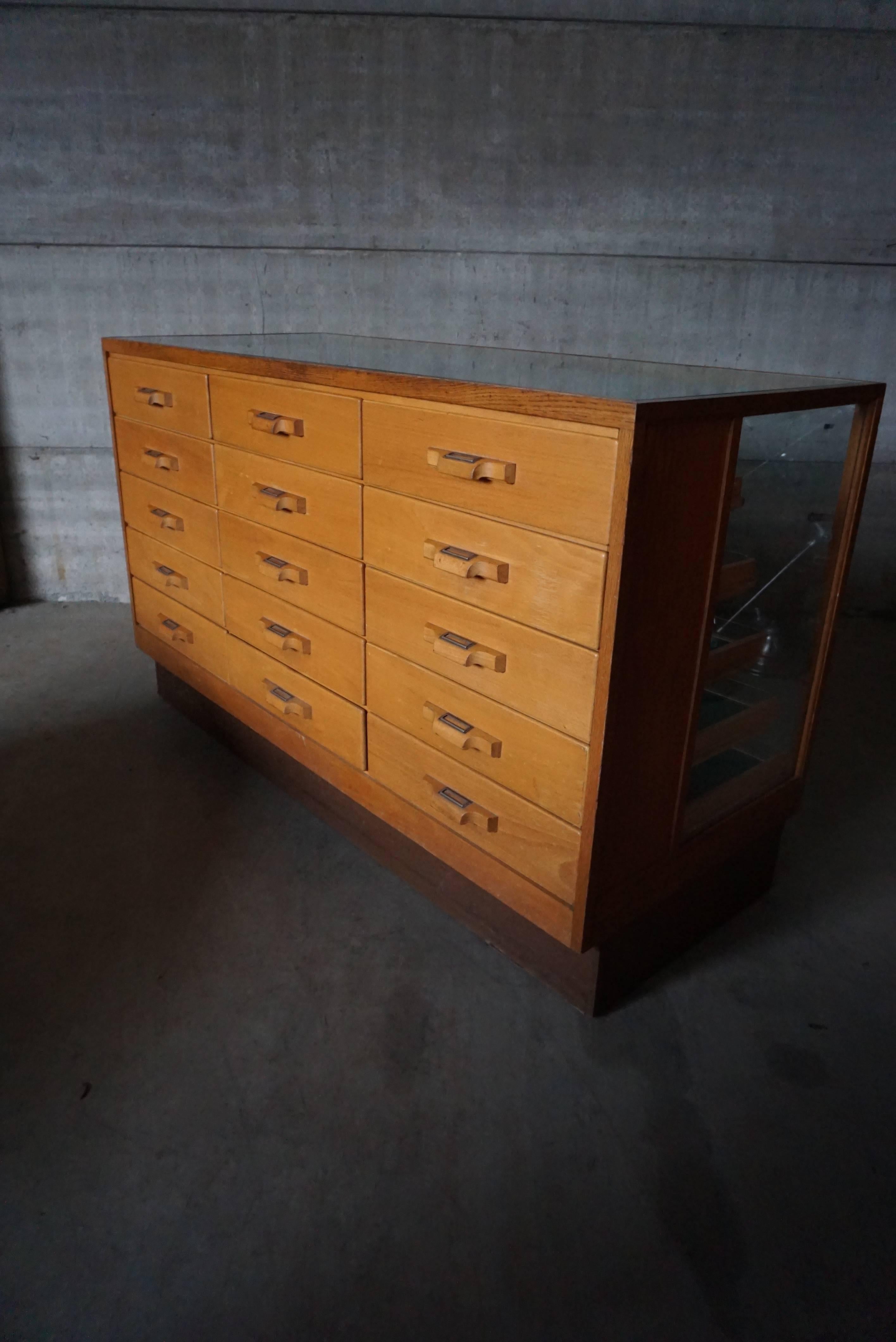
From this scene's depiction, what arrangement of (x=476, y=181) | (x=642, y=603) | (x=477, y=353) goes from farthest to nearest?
(x=476, y=181) → (x=477, y=353) → (x=642, y=603)

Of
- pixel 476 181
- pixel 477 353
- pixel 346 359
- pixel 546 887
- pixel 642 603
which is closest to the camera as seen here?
pixel 642 603

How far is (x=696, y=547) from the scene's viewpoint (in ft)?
4.06

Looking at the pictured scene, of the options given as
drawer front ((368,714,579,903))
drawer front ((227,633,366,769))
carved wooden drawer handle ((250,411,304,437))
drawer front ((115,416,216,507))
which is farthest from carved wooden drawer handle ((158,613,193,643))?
drawer front ((368,714,579,903))

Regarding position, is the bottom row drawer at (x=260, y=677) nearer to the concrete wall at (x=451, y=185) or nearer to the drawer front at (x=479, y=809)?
the drawer front at (x=479, y=809)

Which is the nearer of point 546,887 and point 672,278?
point 546,887

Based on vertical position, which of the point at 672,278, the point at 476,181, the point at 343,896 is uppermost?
the point at 476,181

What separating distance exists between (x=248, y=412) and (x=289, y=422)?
0.56 ft

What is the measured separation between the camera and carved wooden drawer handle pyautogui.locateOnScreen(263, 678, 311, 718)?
6.09 ft

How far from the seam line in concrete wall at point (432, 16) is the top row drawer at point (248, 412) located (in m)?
1.36

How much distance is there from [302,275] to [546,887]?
2479 millimetres

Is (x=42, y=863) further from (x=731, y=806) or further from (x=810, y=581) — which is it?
(x=810, y=581)

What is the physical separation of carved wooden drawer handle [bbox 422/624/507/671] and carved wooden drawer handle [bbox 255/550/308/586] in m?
0.40

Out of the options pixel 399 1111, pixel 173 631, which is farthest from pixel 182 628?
pixel 399 1111

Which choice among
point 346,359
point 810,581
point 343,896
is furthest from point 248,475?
point 810,581
